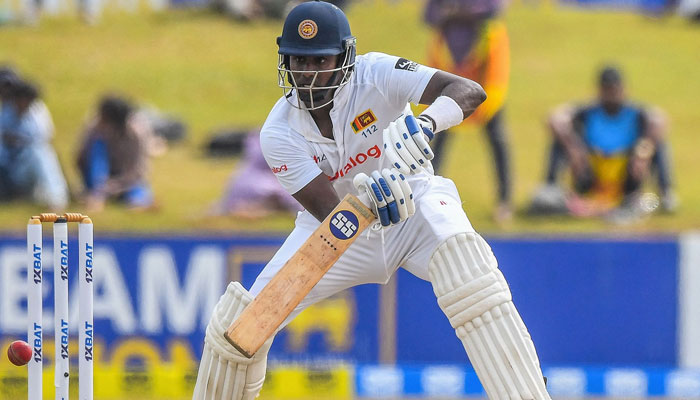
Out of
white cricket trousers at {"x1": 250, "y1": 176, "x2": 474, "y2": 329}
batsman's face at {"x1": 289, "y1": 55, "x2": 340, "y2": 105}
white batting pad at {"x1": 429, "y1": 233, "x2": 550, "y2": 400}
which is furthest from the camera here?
white cricket trousers at {"x1": 250, "y1": 176, "x2": 474, "y2": 329}

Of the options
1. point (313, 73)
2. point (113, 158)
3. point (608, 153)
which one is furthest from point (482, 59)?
point (313, 73)

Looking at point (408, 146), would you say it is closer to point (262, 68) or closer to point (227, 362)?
point (227, 362)

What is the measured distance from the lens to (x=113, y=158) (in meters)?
7.41

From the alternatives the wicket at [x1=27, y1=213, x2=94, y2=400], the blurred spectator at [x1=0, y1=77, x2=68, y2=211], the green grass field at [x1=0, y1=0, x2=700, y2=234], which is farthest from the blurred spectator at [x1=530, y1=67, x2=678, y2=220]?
the wicket at [x1=27, y1=213, x2=94, y2=400]

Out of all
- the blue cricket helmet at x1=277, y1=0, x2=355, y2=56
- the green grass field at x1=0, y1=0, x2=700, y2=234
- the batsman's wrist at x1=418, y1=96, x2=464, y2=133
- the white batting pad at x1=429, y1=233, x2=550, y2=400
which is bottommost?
the white batting pad at x1=429, y1=233, x2=550, y2=400

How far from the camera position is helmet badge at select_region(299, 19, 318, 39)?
3398 millimetres

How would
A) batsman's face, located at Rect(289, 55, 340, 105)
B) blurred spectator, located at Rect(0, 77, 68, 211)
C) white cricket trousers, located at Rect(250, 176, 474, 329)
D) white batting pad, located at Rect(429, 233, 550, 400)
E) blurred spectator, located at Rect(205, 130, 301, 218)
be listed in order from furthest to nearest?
1. blurred spectator, located at Rect(0, 77, 68, 211)
2. blurred spectator, located at Rect(205, 130, 301, 218)
3. white cricket trousers, located at Rect(250, 176, 474, 329)
4. batsman's face, located at Rect(289, 55, 340, 105)
5. white batting pad, located at Rect(429, 233, 550, 400)

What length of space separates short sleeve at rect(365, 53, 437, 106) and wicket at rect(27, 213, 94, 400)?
101cm

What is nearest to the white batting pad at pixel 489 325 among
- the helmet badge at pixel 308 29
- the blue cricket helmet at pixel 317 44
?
the blue cricket helmet at pixel 317 44

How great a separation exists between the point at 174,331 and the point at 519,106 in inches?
186

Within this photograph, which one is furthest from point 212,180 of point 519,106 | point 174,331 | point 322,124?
point 322,124

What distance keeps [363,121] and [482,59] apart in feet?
12.6

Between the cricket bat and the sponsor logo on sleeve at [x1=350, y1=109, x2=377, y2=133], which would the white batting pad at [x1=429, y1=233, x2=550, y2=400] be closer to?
the cricket bat

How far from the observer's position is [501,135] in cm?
718
